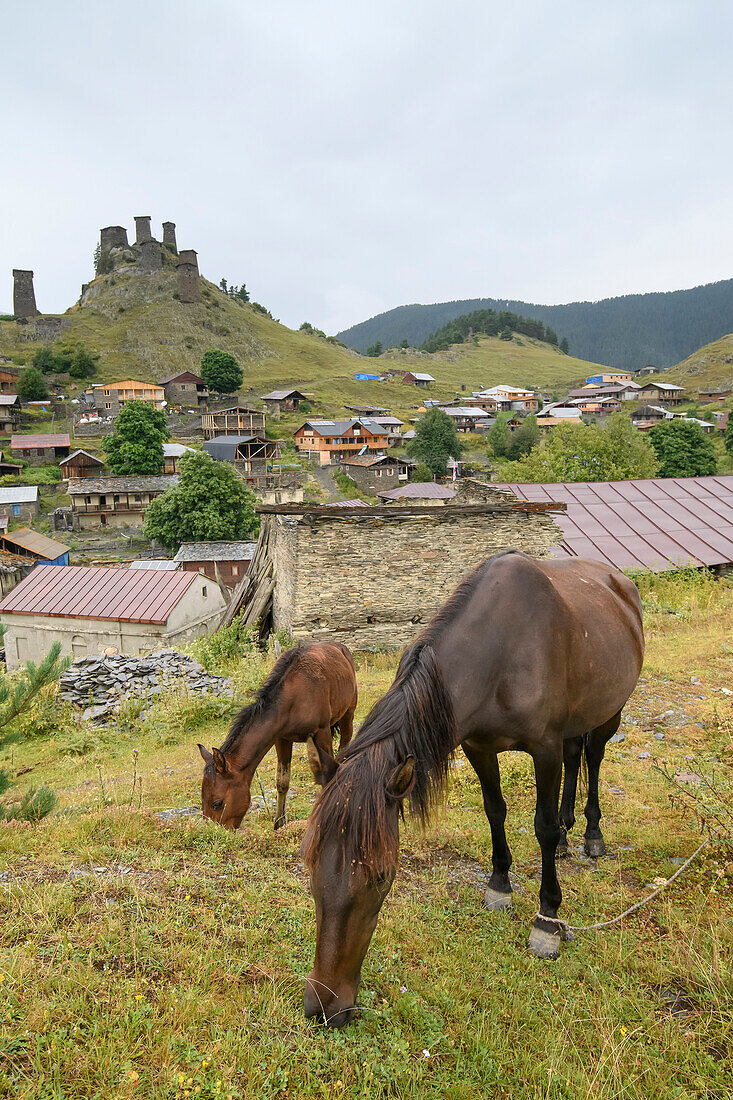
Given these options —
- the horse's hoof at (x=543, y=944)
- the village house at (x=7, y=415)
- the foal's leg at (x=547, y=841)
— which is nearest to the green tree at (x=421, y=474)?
the village house at (x=7, y=415)

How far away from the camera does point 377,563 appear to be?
538 inches

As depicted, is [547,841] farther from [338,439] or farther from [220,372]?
[220,372]

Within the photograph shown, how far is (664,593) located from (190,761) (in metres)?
12.1

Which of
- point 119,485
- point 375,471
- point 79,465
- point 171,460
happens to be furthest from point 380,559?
point 79,465

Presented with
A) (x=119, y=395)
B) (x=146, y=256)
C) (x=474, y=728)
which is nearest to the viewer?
(x=474, y=728)

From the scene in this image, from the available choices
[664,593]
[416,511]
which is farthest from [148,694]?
[664,593]

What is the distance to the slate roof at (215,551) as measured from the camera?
35.8 meters

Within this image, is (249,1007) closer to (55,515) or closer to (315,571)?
(315,571)

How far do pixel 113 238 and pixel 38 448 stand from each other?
93904mm

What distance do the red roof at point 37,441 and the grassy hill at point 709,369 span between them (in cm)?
10978

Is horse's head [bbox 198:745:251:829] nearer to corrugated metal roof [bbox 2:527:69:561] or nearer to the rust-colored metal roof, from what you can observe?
the rust-colored metal roof

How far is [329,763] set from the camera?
2.78m

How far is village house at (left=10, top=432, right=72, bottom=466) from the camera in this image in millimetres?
64688

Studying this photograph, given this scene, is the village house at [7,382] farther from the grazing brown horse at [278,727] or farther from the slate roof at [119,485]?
the grazing brown horse at [278,727]
